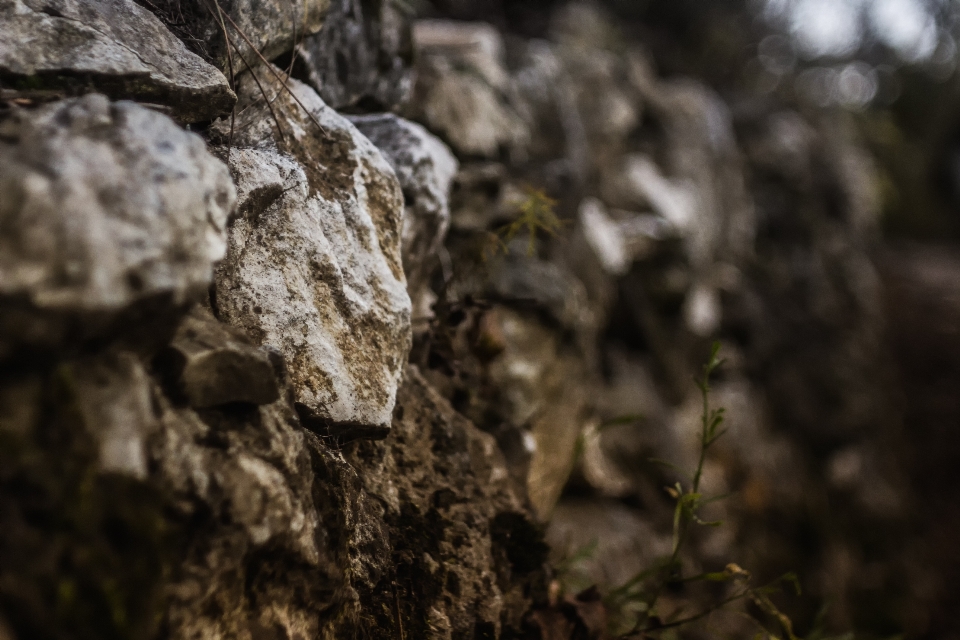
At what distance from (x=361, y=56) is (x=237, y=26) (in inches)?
24.8

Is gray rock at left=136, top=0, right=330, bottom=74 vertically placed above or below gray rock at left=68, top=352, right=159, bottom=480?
above

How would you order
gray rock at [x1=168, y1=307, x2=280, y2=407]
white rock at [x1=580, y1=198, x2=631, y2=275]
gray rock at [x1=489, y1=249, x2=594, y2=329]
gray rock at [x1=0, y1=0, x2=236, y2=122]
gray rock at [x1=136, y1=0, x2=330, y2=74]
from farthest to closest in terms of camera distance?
white rock at [x1=580, y1=198, x2=631, y2=275] < gray rock at [x1=489, y1=249, x2=594, y2=329] < gray rock at [x1=136, y1=0, x2=330, y2=74] < gray rock at [x1=0, y1=0, x2=236, y2=122] < gray rock at [x1=168, y1=307, x2=280, y2=407]

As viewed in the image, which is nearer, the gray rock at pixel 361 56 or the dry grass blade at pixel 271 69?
the dry grass blade at pixel 271 69

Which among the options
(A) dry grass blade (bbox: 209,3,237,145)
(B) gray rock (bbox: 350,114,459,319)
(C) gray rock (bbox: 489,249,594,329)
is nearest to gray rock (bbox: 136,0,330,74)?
(A) dry grass blade (bbox: 209,3,237,145)

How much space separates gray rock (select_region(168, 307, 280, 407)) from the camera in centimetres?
93

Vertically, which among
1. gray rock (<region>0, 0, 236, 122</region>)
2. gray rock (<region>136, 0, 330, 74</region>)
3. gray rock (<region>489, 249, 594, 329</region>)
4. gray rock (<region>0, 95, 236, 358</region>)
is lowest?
gray rock (<region>489, 249, 594, 329</region>)

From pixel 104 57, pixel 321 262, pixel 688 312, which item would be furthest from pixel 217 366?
pixel 688 312

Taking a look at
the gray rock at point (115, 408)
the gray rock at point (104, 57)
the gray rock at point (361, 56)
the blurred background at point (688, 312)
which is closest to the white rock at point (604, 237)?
the blurred background at point (688, 312)

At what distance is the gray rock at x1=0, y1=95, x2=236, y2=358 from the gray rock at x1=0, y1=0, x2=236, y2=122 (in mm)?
198

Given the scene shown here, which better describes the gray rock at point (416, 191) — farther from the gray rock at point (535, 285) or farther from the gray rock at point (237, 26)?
the gray rock at point (535, 285)

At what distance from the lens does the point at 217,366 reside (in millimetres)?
958

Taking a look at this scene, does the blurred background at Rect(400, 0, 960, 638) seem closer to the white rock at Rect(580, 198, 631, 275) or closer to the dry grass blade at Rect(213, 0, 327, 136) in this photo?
the white rock at Rect(580, 198, 631, 275)

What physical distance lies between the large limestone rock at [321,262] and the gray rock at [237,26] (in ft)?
0.33

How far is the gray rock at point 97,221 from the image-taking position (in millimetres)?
728
